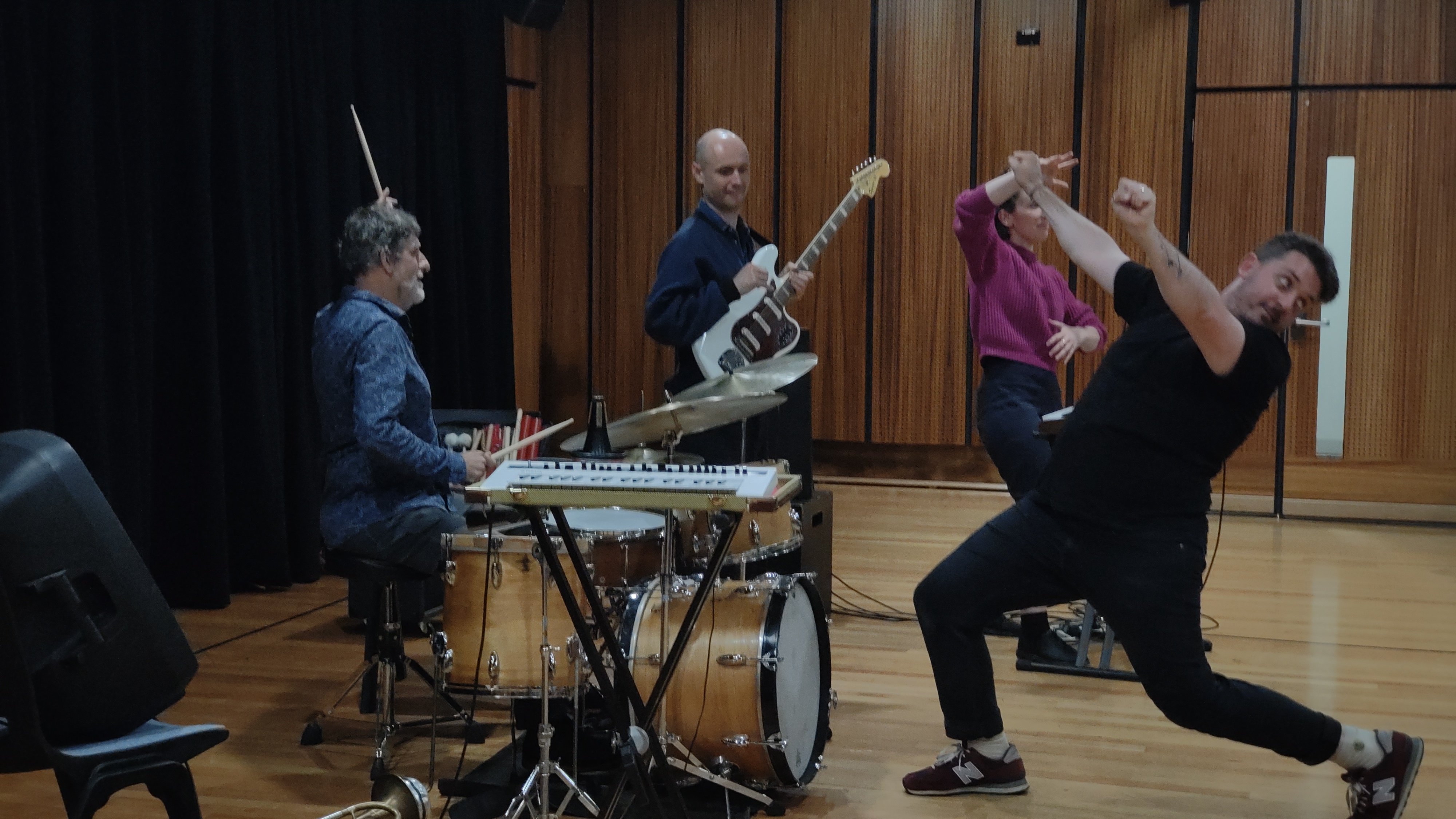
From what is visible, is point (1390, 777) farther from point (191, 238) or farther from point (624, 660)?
point (191, 238)

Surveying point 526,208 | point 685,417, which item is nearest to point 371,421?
point 685,417

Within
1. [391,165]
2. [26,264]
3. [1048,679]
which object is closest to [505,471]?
[1048,679]

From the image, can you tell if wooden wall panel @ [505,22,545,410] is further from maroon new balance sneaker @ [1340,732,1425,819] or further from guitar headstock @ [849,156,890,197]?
maroon new balance sneaker @ [1340,732,1425,819]

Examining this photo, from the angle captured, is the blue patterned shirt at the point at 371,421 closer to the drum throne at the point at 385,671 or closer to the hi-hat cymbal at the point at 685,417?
the drum throne at the point at 385,671

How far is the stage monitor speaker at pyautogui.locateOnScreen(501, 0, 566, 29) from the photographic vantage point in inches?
285

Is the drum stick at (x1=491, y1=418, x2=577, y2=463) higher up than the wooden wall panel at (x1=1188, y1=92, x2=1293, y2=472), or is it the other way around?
the wooden wall panel at (x1=1188, y1=92, x2=1293, y2=472)

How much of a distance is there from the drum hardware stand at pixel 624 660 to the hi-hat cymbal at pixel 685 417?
0.38 m

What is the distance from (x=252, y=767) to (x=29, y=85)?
233 cm

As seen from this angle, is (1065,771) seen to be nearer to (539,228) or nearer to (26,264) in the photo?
(26,264)

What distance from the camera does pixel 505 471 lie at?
246cm

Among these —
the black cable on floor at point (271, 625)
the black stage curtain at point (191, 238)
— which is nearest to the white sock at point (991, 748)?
the black cable on floor at point (271, 625)

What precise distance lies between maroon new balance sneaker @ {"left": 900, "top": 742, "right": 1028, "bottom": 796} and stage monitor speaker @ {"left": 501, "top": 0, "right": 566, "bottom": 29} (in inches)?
203

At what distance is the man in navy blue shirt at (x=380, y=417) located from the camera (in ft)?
11.1

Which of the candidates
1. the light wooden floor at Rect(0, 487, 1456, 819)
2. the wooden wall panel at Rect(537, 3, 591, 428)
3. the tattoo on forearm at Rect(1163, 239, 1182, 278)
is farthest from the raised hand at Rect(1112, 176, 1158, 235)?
the wooden wall panel at Rect(537, 3, 591, 428)
